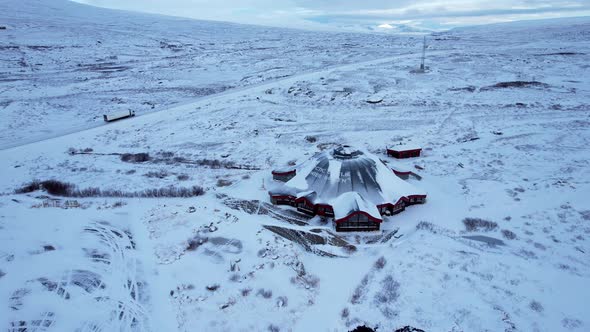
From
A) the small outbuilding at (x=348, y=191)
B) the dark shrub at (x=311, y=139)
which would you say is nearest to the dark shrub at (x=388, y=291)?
the small outbuilding at (x=348, y=191)

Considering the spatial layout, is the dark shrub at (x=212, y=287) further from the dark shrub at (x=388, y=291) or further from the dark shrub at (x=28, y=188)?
the dark shrub at (x=28, y=188)

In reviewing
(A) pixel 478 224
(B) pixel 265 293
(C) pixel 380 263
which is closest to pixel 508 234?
(A) pixel 478 224

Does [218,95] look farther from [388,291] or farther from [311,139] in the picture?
[388,291]

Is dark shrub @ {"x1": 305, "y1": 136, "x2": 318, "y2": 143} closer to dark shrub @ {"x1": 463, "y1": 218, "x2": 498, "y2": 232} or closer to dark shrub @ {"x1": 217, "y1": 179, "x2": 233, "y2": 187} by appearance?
dark shrub @ {"x1": 217, "y1": 179, "x2": 233, "y2": 187}

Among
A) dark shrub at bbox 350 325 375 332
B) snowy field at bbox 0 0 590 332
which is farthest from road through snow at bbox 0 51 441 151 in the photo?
dark shrub at bbox 350 325 375 332

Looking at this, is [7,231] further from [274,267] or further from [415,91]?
[415,91]

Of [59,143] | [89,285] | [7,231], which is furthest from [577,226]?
[59,143]

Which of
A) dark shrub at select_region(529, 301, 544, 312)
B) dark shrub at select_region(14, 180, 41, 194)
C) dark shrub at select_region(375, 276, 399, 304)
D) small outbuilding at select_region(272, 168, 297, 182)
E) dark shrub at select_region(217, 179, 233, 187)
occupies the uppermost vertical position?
small outbuilding at select_region(272, 168, 297, 182)
